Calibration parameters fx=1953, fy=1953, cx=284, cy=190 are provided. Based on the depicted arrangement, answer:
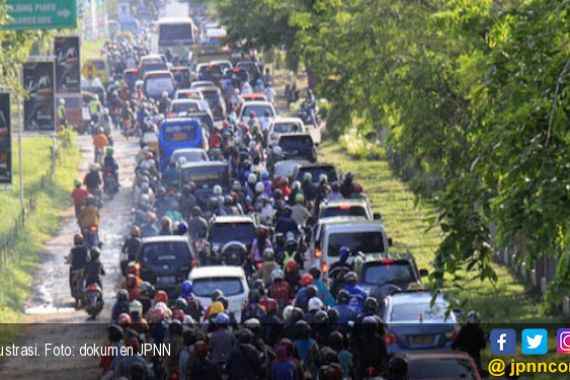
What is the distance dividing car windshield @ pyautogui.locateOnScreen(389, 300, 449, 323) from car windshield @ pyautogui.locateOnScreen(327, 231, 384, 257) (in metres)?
7.24

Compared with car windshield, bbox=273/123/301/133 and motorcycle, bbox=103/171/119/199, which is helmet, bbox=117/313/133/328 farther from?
car windshield, bbox=273/123/301/133

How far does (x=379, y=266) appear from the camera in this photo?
2861 cm

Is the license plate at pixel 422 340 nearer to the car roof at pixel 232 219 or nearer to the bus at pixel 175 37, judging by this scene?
the car roof at pixel 232 219

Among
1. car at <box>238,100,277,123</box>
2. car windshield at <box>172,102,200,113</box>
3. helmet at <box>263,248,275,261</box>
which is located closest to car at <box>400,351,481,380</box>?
helmet at <box>263,248,275,261</box>

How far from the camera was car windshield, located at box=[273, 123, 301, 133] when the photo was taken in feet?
185

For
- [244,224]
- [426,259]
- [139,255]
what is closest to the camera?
[139,255]

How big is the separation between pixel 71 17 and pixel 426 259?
363 inches

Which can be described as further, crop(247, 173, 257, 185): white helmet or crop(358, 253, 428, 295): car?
crop(247, 173, 257, 185): white helmet

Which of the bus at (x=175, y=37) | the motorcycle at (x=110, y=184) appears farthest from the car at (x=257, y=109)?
the bus at (x=175, y=37)

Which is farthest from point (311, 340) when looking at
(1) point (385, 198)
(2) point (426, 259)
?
(1) point (385, 198)

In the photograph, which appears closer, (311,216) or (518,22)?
(518,22)

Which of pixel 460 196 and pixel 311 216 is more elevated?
pixel 460 196

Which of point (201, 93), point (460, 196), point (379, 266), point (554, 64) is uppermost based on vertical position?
point (554, 64)

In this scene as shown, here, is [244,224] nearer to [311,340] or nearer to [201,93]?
[311,340]
